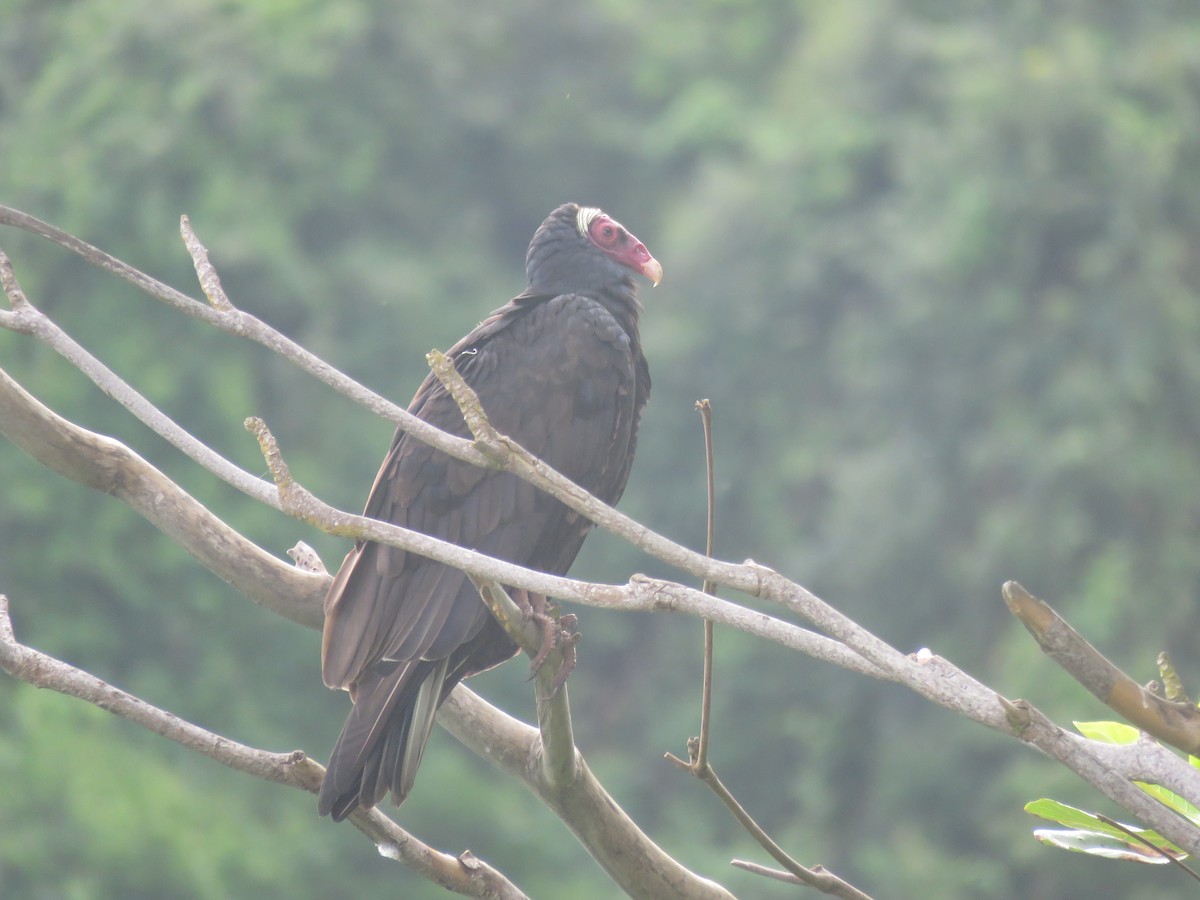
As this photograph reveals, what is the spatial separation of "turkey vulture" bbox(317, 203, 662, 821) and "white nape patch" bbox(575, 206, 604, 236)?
1.5 inches

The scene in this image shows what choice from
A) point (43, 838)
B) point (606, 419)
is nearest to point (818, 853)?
point (43, 838)

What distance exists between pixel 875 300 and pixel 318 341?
Result: 588 cm

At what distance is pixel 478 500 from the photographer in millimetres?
3180

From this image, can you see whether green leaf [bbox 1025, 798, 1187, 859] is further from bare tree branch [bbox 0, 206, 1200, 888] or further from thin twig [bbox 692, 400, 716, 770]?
thin twig [bbox 692, 400, 716, 770]

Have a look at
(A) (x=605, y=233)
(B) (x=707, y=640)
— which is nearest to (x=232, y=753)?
(B) (x=707, y=640)

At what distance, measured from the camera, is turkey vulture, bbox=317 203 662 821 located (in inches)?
108

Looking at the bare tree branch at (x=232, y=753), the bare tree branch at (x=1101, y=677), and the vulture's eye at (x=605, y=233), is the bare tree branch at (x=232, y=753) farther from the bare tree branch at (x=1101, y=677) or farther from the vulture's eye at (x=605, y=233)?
the vulture's eye at (x=605, y=233)

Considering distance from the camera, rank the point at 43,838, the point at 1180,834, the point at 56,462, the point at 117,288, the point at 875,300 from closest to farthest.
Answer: the point at 1180,834, the point at 56,462, the point at 43,838, the point at 117,288, the point at 875,300

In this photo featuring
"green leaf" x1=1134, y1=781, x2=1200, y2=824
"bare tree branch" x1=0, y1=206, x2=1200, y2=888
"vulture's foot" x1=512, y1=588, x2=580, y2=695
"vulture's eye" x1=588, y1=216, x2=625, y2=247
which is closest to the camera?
"bare tree branch" x1=0, y1=206, x2=1200, y2=888

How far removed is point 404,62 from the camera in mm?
16266

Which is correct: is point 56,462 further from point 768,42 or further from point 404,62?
point 768,42

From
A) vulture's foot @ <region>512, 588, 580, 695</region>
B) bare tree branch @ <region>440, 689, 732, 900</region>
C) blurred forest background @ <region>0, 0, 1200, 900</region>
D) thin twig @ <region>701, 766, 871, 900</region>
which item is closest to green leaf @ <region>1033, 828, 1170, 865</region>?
thin twig @ <region>701, 766, 871, 900</region>

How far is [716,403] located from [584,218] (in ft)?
37.7

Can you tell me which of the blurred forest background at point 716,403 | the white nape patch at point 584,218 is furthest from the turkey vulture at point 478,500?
the blurred forest background at point 716,403
